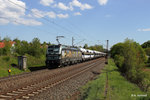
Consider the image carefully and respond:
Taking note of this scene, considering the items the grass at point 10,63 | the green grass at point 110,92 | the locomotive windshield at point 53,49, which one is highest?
the locomotive windshield at point 53,49

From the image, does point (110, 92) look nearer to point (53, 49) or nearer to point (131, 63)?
point (53, 49)

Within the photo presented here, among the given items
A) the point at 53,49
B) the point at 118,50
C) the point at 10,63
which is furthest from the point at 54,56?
the point at 118,50

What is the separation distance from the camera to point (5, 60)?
67.9 ft

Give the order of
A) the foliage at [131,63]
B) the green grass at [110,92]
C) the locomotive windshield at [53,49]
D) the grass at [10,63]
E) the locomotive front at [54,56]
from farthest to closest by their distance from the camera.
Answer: the foliage at [131,63], the locomotive windshield at [53,49], the locomotive front at [54,56], the grass at [10,63], the green grass at [110,92]

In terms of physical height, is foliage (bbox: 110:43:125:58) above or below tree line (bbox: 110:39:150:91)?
above

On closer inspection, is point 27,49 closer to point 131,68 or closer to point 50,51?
point 50,51

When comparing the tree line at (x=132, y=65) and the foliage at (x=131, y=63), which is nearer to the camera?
the tree line at (x=132, y=65)

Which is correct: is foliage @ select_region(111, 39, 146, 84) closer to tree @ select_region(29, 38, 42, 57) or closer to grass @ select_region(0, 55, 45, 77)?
grass @ select_region(0, 55, 45, 77)

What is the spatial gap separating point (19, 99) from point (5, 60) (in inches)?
597

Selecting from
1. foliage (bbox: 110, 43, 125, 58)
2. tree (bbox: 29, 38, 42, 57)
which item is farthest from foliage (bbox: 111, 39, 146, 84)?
tree (bbox: 29, 38, 42, 57)

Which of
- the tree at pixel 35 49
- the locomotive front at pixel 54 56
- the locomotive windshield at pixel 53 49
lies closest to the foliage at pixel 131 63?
the locomotive front at pixel 54 56

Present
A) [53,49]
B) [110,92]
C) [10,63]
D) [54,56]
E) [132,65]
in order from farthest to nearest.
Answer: [132,65]
[53,49]
[54,56]
[10,63]
[110,92]

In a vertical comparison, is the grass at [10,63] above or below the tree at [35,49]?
below

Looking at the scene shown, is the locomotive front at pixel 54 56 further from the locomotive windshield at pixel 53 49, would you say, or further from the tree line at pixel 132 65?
the tree line at pixel 132 65
